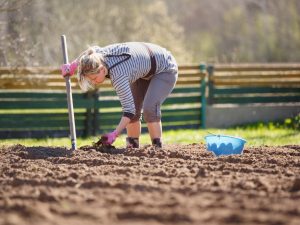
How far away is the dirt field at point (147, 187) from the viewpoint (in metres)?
3.93

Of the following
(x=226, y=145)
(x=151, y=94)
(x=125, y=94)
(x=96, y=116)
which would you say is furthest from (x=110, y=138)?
(x=96, y=116)

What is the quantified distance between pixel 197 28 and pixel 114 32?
28.1 ft

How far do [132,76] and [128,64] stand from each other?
5.8 inches

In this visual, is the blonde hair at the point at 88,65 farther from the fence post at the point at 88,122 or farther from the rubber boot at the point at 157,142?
the fence post at the point at 88,122

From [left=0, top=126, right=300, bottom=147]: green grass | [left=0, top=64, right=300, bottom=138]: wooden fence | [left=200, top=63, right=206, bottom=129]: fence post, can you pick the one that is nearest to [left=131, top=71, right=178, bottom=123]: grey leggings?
[left=0, top=126, right=300, bottom=147]: green grass

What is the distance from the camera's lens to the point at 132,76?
22.8 ft

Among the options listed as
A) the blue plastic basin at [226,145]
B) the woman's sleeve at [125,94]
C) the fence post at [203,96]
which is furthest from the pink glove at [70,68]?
the fence post at [203,96]

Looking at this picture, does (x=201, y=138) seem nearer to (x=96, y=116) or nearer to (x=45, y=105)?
(x=96, y=116)

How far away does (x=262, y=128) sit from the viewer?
1149 centimetres

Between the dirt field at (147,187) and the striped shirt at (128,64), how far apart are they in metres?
0.62

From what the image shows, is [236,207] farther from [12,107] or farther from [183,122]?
[183,122]

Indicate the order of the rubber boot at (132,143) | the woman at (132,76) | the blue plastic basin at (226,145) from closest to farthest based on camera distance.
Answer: the woman at (132,76) < the blue plastic basin at (226,145) < the rubber boot at (132,143)

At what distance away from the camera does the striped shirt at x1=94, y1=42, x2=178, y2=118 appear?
6.75 metres

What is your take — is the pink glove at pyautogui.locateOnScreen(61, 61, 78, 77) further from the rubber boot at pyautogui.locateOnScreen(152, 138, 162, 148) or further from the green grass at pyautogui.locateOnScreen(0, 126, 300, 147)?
the green grass at pyautogui.locateOnScreen(0, 126, 300, 147)
